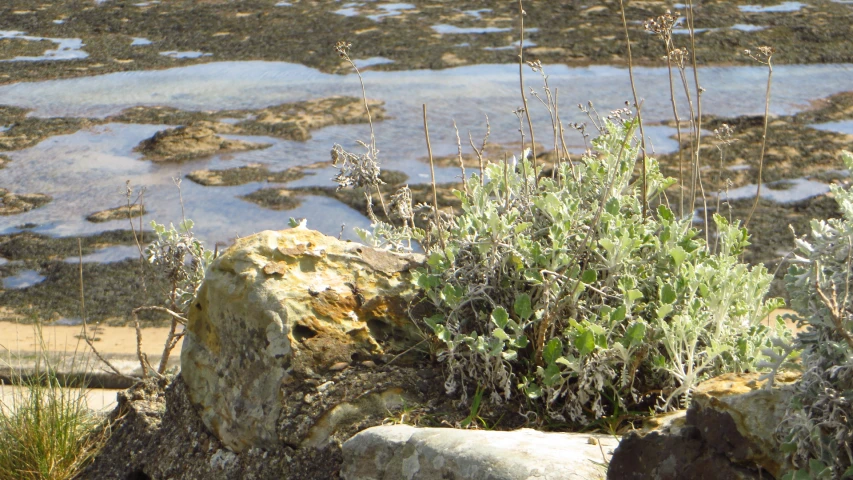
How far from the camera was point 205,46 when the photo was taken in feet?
29.6

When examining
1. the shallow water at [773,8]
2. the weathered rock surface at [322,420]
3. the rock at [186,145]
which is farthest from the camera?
the shallow water at [773,8]

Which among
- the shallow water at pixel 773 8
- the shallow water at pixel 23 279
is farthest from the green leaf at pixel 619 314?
the shallow water at pixel 773 8

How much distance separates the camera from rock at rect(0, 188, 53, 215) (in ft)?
20.9

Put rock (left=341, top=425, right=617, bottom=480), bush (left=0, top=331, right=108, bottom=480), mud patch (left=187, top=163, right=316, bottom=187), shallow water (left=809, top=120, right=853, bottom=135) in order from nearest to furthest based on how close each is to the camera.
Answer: rock (left=341, top=425, right=617, bottom=480) → bush (left=0, top=331, right=108, bottom=480) → mud patch (left=187, top=163, right=316, bottom=187) → shallow water (left=809, top=120, right=853, bottom=135)

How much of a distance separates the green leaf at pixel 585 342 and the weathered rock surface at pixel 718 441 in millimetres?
296

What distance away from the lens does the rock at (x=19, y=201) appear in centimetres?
636

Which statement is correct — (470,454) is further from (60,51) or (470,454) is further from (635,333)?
(60,51)

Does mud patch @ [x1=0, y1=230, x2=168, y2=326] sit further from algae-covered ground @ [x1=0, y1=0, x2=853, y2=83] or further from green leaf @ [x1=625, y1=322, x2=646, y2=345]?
algae-covered ground @ [x1=0, y1=0, x2=853, y2=83]

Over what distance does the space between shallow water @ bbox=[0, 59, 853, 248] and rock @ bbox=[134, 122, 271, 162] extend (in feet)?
0.34

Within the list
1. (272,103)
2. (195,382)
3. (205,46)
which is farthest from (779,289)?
(205,46)

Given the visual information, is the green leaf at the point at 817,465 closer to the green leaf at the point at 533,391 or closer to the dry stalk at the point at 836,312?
the dry stalk at the point at 836,312

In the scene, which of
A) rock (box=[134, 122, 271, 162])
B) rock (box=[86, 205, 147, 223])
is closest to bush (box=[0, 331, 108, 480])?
rock (box=[86, 205, 147, 223])

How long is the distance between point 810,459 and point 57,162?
6.49 m

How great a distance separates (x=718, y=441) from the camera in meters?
1.88
